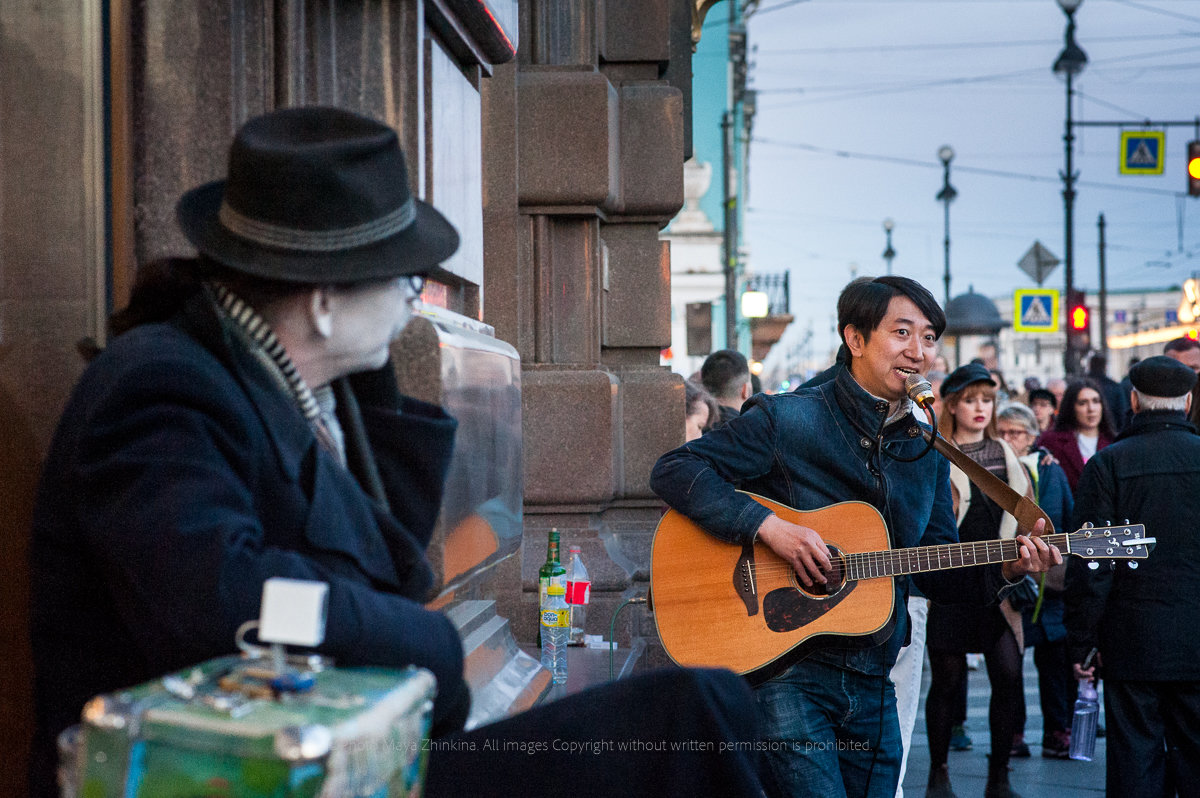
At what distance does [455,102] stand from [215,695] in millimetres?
2287

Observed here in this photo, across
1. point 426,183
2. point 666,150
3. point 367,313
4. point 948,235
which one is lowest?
point 367,313

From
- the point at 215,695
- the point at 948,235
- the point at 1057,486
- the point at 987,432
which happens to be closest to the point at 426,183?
the point at 215,695

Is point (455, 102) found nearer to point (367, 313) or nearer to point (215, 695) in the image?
point (367, 313)

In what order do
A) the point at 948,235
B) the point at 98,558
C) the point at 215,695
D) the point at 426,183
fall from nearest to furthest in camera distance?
1. the point at 215,695
2. the point at 98,558
3. the point at 426,183
4. the point at 948,235

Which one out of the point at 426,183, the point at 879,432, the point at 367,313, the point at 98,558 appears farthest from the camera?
the point at 879,432

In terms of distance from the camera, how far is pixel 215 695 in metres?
1.40

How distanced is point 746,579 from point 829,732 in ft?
1.81

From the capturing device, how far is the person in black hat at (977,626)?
6441 mm

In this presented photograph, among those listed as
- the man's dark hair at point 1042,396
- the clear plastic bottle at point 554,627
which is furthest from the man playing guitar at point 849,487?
the man's dark hair at point 1042,396

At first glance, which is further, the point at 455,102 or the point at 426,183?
the point at 455,102

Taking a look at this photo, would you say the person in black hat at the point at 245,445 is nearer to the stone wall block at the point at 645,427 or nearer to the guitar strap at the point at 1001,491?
the guitar strap at the point at 1001,491

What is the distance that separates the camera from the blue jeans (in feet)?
11.9

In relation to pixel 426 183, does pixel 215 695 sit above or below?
below

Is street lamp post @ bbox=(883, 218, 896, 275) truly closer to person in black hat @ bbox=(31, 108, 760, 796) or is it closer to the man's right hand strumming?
the man's right hand strumming
